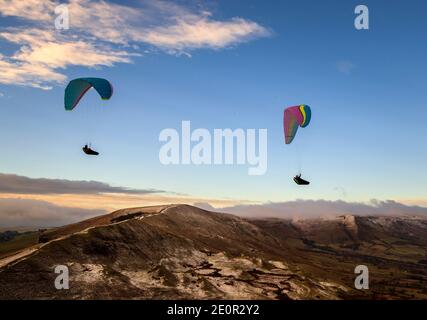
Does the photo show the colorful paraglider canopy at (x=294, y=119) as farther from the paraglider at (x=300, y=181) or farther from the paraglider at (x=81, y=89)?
the paraglider at (x=81, y=89)

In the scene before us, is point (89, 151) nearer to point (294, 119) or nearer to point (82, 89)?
point (82, 89)

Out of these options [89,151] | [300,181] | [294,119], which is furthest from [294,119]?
[89,151]
